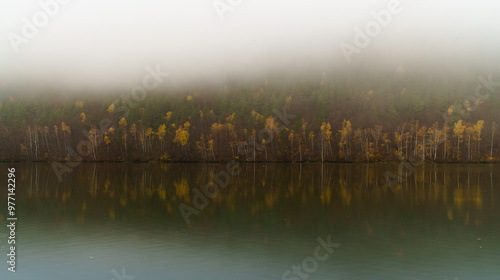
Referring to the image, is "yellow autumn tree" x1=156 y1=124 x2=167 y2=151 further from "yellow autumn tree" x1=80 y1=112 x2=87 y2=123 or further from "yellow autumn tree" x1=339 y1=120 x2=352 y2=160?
"yellow autumn tree" x1=339 y1=120 x2=352 y2=160

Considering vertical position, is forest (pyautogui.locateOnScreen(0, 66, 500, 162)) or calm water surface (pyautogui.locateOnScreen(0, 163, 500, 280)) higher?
forest (pyautogui.locateOnScreen(0, 66, 500, 162))

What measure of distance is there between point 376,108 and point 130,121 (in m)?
89.5

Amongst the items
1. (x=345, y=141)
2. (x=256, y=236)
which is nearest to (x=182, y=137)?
(x=345, y=141)

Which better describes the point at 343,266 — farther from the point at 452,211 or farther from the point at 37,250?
the point at 452,211

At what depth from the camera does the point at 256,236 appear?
23.0 meters

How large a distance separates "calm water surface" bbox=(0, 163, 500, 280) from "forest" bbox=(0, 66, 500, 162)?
8078 centimetres

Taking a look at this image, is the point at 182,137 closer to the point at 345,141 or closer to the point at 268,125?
the point at 268,125

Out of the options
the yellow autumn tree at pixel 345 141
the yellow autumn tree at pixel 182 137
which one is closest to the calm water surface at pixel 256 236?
the yellow autumn tree at pixel 345 141

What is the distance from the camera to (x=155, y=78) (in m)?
199

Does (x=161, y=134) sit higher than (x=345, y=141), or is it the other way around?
(x=161, y=134)

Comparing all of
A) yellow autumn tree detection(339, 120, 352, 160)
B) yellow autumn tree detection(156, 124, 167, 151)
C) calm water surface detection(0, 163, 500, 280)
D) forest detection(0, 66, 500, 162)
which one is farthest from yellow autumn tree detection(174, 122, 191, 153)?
calm water surface detection(0, 163, 500, 280)

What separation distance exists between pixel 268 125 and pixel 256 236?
105784 millimetres

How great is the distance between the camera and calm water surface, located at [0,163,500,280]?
17047mm

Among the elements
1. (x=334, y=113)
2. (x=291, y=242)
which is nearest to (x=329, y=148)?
(x=334, y=113)
